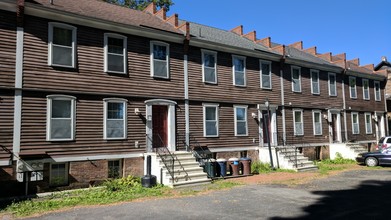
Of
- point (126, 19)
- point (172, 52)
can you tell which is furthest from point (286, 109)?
point (126, 19)

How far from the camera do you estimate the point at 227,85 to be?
1867 cm

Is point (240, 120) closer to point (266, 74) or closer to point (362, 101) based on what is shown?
point (266, 74)

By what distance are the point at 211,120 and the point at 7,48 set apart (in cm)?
1034

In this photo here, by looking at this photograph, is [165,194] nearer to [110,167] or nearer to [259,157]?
[110,167]

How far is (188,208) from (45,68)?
8065mm

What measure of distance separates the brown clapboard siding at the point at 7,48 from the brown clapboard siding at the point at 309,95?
53.8ft

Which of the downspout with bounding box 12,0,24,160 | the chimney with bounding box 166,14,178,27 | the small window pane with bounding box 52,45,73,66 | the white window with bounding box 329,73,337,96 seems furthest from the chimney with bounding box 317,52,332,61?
the downspout with bounding box 12,0,24,160

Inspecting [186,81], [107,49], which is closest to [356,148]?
[186,81]

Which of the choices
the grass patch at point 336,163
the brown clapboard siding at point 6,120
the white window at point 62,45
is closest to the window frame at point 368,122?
the grass patch at point 336,163

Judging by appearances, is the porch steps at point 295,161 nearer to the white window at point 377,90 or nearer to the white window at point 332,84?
the white window at point 332,84

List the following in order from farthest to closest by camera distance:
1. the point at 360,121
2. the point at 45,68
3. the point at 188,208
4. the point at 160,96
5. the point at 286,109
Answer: the point at 360,121, the point at 286,109, the point at 160,96, the point at 45,68, the point at 188,208

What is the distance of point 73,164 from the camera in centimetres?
1289

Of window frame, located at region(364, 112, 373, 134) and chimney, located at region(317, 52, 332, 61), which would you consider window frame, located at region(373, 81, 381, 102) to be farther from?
chimney, located at region(317, 52, 332, 61)

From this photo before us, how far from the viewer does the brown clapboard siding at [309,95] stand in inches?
868
